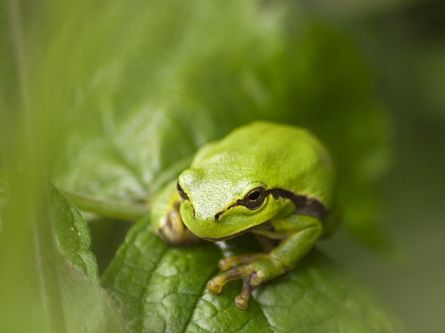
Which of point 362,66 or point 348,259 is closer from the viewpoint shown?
point 362,66

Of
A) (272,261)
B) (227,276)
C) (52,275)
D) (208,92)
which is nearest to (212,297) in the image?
(227,276)

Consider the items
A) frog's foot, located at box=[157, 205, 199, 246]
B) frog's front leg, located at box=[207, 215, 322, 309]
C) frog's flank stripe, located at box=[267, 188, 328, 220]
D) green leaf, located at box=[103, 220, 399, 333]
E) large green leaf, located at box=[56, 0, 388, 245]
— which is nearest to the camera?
green leaf, located at box=[103, 220, 399, 333]

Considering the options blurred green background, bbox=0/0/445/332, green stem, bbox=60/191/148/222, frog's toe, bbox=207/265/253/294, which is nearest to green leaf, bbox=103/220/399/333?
frog's toe, bbox=207/265/253/294

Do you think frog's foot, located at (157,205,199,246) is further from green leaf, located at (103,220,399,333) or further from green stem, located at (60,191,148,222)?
green stem, located at (60,191,148,222)

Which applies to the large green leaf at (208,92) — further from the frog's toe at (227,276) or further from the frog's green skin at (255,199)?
the frog's toe at (227,276)

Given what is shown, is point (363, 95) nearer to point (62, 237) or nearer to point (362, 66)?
point (362, 66)

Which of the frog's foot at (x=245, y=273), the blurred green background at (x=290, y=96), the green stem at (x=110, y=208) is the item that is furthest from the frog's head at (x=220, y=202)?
the blurred green background at (x=290, y=96)

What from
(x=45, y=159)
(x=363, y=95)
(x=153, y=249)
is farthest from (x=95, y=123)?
(x=45, y=159)
